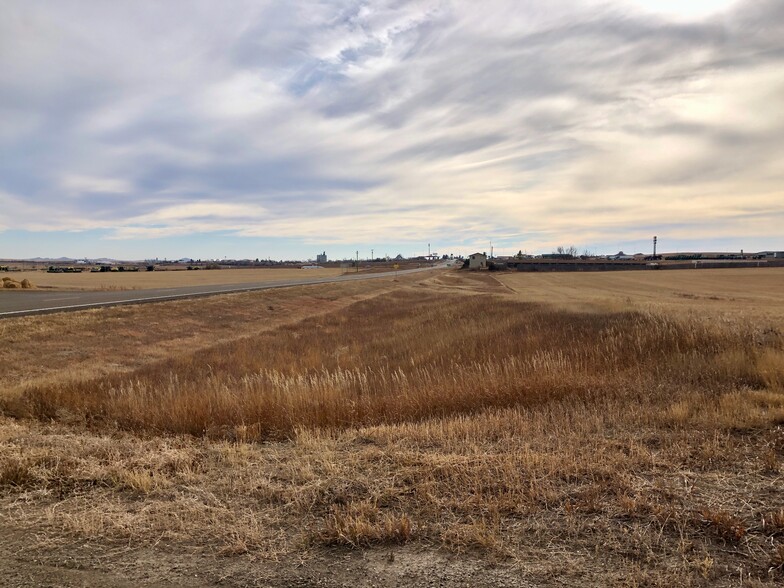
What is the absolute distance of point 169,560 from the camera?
3.56 m

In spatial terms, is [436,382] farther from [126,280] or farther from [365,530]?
[126,280]

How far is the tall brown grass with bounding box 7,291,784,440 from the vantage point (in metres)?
7.96

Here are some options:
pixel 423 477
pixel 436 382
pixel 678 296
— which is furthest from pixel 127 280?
pixel 423 477

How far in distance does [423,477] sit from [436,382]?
579 cm

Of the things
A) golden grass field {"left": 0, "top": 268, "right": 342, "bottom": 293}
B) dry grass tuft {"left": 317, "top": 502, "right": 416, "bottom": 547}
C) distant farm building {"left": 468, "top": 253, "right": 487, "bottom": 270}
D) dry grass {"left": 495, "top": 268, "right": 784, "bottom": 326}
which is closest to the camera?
dry grass tuft {"left": 317, "top": 502, "right": 416, "bottom": 547}

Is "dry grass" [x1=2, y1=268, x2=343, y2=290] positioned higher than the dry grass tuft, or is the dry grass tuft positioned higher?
"dry grass" [x1=2, y1=268, x2=343, y2=290]

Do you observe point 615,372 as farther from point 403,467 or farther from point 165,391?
point 165,391

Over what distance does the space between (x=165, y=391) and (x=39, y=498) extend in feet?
20.5

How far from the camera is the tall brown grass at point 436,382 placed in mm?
7957

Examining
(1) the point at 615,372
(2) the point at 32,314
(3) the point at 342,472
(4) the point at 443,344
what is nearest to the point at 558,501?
(3) the point at 342,472

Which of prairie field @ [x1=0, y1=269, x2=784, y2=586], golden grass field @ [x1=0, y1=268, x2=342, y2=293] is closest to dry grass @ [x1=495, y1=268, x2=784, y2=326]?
prairie field @ [x1=0, y1=269, x2=784, y2=586]

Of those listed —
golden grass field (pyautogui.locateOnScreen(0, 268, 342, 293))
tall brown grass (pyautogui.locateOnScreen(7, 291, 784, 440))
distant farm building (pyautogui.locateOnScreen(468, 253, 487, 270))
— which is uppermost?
distant farm building (pyautogui.locateOnScreen(468, 253, 487, 270))

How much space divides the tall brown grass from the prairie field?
0.21 feet

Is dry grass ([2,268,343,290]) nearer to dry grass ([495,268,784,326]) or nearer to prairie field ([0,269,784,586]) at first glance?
dry grass ([495,268,784,326])
